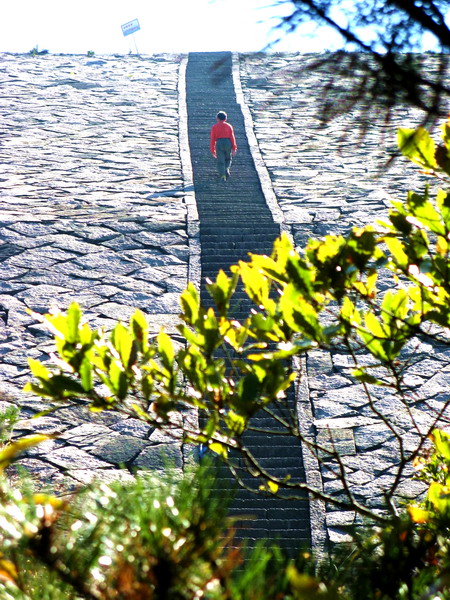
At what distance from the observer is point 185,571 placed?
135 centimetres

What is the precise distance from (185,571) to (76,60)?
83.6 ft

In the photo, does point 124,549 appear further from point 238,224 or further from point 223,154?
point 223,154

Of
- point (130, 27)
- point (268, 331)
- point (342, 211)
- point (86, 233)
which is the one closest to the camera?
point (268, 331)

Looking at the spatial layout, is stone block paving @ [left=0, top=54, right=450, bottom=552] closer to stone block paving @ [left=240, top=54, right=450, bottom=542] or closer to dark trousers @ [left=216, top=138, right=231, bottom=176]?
stone block paving @ [left=240, top=54, right=450, bottom=542]

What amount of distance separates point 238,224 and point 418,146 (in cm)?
983

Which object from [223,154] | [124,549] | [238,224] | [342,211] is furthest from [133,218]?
[124,549]

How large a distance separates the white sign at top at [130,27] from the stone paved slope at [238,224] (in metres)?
3.03

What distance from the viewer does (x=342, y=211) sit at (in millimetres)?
12969

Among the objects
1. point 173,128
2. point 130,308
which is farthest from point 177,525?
point 173,128

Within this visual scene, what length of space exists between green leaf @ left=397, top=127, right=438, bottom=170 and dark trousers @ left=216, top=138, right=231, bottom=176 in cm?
1238

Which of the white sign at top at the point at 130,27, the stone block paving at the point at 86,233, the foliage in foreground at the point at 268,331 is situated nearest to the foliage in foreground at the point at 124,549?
the foliage in foreground at the point at 268,331

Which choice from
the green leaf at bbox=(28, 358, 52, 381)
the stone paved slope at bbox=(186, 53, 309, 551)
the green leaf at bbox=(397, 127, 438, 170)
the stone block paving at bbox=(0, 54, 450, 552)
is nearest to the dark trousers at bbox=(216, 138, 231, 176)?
the stone paved slope at bbox=(186, 53, 309, 551)

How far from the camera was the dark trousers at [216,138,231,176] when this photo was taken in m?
14.4

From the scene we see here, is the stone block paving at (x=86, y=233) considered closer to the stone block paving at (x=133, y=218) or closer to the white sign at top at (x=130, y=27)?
the stone block paving at (x=133, y=218)
